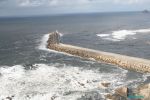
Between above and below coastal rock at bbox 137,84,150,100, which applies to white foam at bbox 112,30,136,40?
below

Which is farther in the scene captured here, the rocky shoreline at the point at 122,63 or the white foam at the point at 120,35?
the white foam at the point at 120,35

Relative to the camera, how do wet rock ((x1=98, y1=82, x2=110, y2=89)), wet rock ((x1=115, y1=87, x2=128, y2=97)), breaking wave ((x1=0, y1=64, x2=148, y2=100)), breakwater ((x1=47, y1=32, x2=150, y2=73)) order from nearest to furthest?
1. wet rock ((x1=115, y1=87, x2=128, y2=97))
2. breaking wave ((x1=0, y1=64, x2=148, y2=100))
3. wet rock ((x1=98, y1=82, x2=110, y2=89))
4. breakwater ((x1=47, y1=32, x2=150, y2=73))

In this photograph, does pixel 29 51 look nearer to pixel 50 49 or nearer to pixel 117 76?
pixel 50 49

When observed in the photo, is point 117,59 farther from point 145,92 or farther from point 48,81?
point 145,92

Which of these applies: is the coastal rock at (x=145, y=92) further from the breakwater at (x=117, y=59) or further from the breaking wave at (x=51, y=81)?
the breakwater at (x=117, y=59)

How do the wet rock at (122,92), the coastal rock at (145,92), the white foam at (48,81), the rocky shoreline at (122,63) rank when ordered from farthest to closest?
1. the white foam at (48,81)
2. the wet rock at (122,92)
3. the rocky shoreline at (122,63)
4. the coastal rock at (145,92)

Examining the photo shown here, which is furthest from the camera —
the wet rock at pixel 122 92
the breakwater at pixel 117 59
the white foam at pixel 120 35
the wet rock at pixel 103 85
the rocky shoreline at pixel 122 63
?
the white foam at pixel 120 35

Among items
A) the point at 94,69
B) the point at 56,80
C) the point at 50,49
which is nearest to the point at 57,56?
the point at 50,49

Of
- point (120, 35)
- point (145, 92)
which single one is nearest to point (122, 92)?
point (145, 92)

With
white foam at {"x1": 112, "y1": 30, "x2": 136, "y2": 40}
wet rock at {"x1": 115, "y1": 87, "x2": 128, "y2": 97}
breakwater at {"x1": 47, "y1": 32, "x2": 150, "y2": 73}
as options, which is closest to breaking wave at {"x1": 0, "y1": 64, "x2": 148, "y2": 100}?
breakwater at {"x1": 47, "y1": 32, "x2": 150, "y2": 73}

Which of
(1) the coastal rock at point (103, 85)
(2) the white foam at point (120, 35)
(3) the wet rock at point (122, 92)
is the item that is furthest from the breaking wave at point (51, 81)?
(2) the white foam at point (120, 35)

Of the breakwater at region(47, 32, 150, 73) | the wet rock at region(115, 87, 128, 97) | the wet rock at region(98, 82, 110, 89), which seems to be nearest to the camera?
the wet rock at region(115, 87, 128, 97)

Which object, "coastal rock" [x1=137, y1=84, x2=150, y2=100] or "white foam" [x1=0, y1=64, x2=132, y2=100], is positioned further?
"white foam" [x1=0, y1=64, x2=132, y2=100]

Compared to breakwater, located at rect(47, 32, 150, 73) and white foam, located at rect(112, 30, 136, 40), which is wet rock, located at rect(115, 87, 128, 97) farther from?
white foam, located at rect(112, 30, 136, 40)
